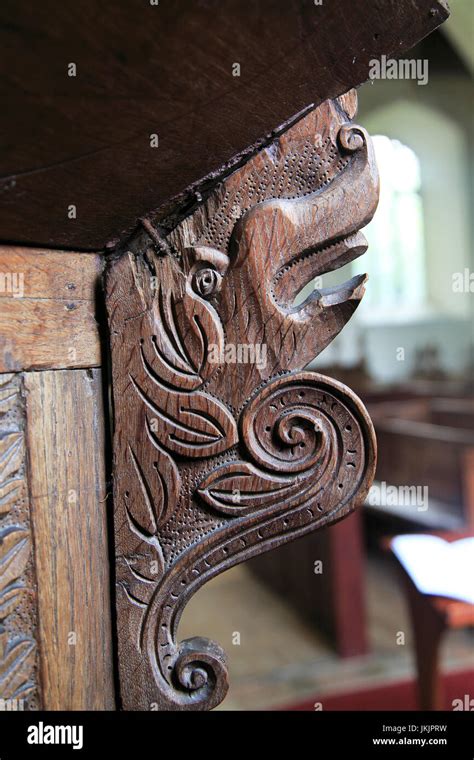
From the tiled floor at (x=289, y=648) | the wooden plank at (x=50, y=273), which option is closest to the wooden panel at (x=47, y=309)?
the wooden plank at (x=50, y=273)

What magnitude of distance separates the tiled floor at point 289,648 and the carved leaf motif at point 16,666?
6.44 ft

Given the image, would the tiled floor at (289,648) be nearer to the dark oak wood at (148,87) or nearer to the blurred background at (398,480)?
the blurred background at (398,480)

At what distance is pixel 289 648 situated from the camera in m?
3.19

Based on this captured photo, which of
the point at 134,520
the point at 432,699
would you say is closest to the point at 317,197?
the point at 134,520

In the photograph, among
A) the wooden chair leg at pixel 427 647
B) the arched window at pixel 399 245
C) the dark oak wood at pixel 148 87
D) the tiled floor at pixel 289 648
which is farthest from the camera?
the arched window at pixel 399 245

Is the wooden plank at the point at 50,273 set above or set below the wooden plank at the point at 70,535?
above

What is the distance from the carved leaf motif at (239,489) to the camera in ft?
2.12

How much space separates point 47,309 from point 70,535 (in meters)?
0.23

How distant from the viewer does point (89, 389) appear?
0.66 metres

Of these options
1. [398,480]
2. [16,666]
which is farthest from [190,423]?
[398,480]

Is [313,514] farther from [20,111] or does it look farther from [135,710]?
[20,111]

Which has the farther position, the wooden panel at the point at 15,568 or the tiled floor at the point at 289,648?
the tiled floor at the point at 289,648

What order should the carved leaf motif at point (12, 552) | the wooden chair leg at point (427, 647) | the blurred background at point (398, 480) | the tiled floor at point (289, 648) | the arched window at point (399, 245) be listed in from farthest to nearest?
the arched window at point (399, 245)
the tiled floor at point (289, 648)
the blurred background at point (398, 480)
the wooden chair leg at point (427, 647)
the carved leaf motif at point (12, 552)

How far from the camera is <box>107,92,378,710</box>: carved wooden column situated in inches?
25.3
